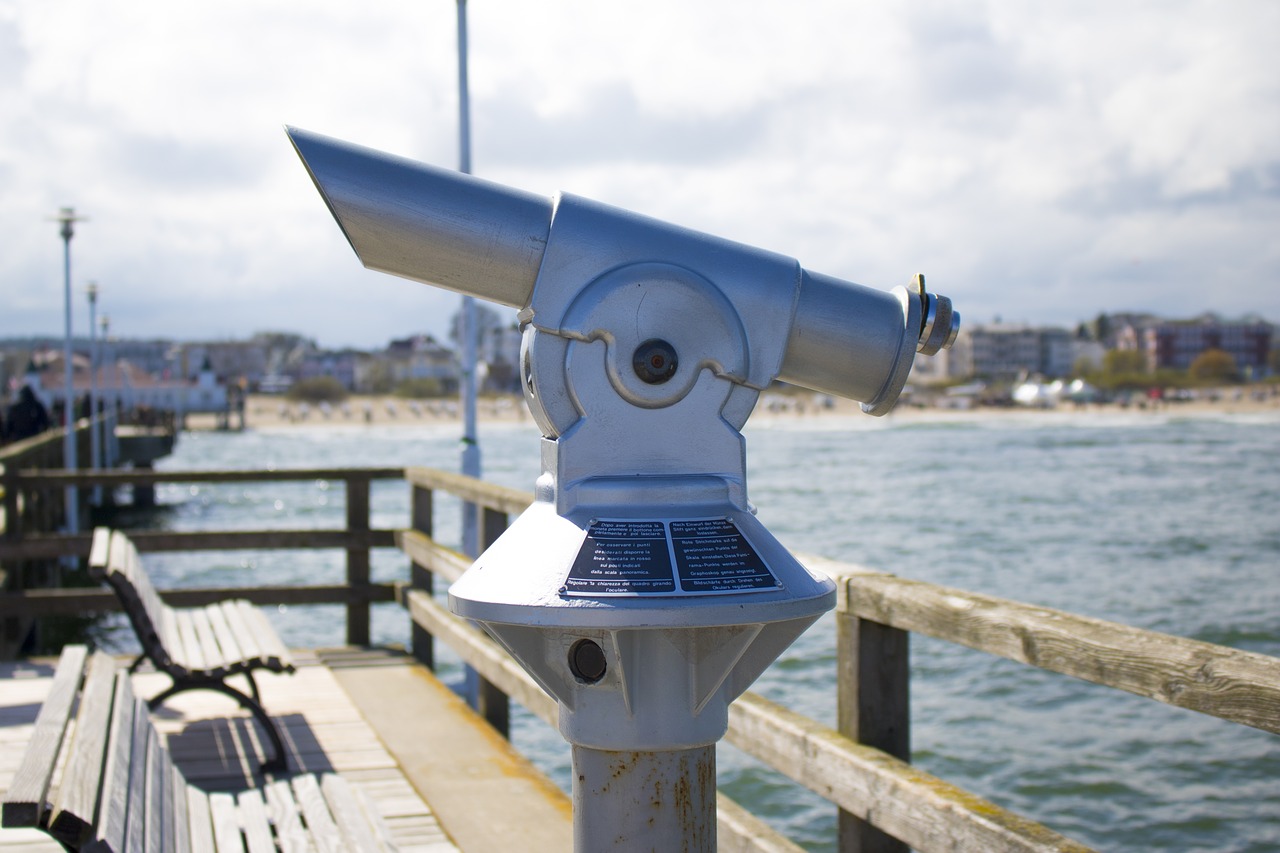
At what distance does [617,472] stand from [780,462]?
160ft

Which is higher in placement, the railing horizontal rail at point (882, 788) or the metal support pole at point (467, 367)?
the metal support pole at point (467, 367)

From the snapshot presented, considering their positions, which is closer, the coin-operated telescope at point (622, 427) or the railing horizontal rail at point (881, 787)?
the coin-operated telescope at point (622, 427)

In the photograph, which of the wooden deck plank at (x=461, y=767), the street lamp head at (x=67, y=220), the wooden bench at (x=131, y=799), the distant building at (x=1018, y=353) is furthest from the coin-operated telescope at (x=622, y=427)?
the distant building at (x=1018, y=353)

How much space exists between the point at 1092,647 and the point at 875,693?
2.33 ft

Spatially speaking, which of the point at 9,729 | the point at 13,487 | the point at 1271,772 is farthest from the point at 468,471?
the point at 1271,772

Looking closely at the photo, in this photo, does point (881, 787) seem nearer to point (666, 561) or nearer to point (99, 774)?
point (666, 561)

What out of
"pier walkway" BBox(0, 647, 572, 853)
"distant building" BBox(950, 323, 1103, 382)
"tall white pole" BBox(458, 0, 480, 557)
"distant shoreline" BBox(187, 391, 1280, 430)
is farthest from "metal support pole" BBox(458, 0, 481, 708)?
"distant building" BBox(950, 323, 1103, 382)

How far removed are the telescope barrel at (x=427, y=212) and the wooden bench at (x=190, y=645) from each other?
2.68 meters

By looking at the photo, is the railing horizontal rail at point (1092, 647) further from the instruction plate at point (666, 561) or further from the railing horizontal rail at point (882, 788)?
the instruction plate at point (666, 561)

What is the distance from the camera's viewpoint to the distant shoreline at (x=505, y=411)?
94.6 meters

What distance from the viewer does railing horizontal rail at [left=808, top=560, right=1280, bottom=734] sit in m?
1.88

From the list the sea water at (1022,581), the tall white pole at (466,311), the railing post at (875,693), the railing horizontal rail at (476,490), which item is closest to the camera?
the railing post at (875,693)

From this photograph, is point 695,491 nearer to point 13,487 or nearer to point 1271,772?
point 13,487

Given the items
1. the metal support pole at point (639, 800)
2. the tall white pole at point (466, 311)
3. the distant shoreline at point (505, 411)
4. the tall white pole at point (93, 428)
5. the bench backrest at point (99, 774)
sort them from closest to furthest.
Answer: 1. the metal support pole at point (639, 800)
2. the bench backrest at point (99, 774)
3. the tall white pole at point (466, 311)
4. the tall white pole at point (93, 428)
5. the distant shoreline at point (505, 411)
